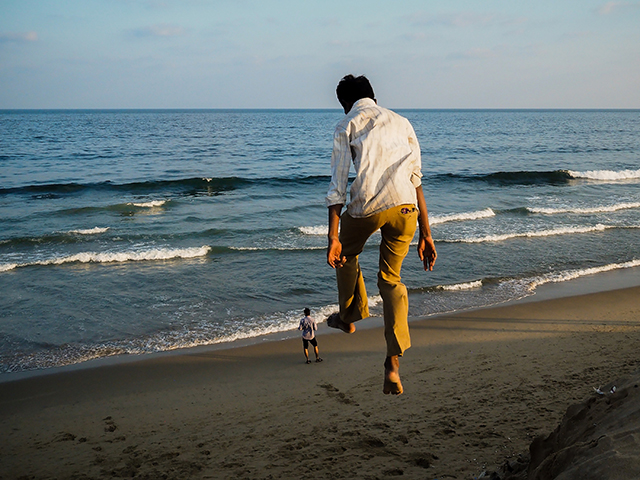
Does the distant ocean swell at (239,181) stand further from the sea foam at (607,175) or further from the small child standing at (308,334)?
the small child standing at (308,334)

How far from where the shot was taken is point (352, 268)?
4.32 metres

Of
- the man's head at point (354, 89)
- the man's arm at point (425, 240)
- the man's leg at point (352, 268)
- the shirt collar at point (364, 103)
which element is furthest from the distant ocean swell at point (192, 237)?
the shirt collar at point (364, 103)

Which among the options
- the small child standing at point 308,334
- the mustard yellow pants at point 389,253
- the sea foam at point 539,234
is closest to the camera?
the mustard yellow pants at point 389,253

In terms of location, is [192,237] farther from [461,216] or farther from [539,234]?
[539,234]

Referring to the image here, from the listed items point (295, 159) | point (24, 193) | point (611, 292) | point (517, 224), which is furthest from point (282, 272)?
point (295, 159)

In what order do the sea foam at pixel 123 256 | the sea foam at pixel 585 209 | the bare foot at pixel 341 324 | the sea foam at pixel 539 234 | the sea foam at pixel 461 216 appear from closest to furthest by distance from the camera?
the bare foot at pixel 341 324, the sea foam at pixel 123 256, the sea foam at pixel 539 234, the sea foam at pixel 461 216, the sea foam at pixel 585 209

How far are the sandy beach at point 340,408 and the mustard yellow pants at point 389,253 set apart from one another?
1.41 metres

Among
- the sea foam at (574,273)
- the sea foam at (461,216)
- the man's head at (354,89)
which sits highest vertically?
the man's head at (354,89)

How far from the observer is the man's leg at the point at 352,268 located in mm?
3957

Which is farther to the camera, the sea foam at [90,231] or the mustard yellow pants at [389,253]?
the sea foam at [90,231]

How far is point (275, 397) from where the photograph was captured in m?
7.55

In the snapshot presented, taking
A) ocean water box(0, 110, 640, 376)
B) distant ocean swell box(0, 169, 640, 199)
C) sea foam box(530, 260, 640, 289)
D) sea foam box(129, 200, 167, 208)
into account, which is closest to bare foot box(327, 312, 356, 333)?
ocean water box(0, 110, 640, 376)

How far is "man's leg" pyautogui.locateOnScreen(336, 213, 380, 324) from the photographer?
13.0ft

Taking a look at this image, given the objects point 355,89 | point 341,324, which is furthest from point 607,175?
point 355,89
